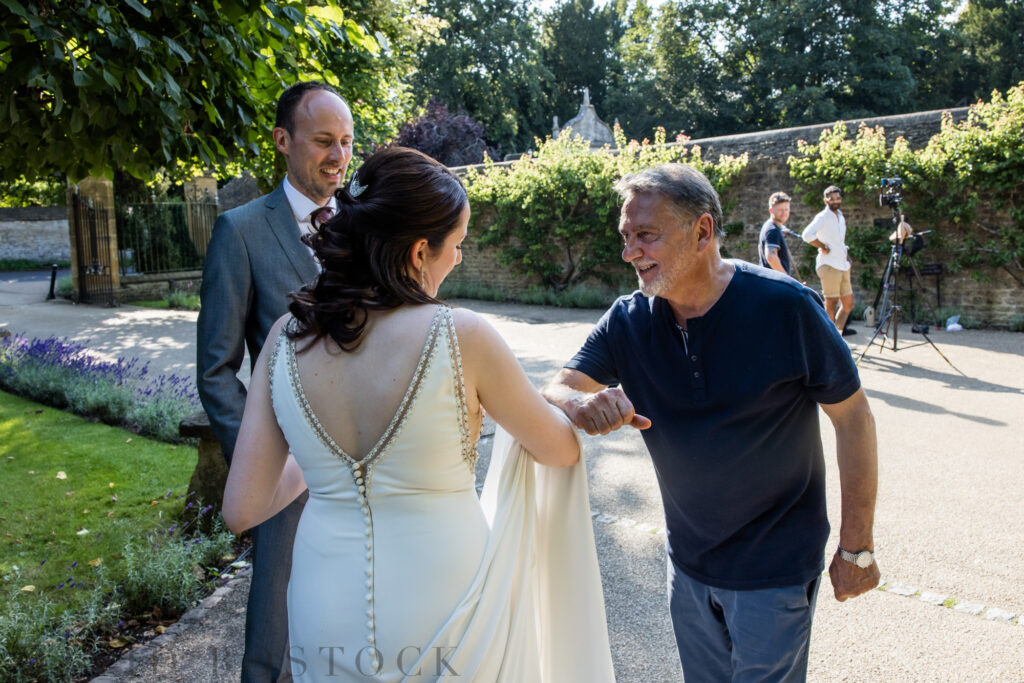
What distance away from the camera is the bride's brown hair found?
158cm

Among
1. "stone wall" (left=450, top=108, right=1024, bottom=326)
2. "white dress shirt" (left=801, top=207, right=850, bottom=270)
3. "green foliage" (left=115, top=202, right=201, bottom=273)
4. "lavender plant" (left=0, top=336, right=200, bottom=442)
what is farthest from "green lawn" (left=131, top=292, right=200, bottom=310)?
"white dress shirt" (left=801, top=207, right=850, bottom=270)

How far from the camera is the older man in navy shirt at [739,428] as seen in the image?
2070 millimetres

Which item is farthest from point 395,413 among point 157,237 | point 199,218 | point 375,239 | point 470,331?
point 199,218

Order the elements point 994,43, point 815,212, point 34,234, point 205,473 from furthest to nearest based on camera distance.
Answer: point 994,43 < point 34,234 < point 815,212 < point 205,473

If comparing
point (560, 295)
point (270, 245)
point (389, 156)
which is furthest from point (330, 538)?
point (560, 295)

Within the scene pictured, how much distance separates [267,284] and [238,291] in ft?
0.32

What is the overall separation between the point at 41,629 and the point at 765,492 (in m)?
3.14

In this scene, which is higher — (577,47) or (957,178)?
(577,47)

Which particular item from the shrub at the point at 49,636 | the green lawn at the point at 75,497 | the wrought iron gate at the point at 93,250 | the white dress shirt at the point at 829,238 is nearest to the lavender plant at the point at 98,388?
Result: the green lawn at the point at 75,497

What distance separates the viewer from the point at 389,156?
164 cm

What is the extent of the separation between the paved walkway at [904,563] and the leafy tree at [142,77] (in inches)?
96.2

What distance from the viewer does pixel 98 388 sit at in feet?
26.3

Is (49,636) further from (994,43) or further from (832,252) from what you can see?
(994,43)

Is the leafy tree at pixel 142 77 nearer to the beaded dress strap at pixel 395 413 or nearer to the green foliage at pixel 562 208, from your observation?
the beaded dress strap at pixel 395 413
